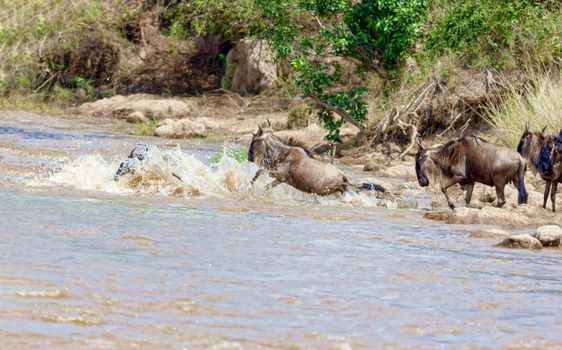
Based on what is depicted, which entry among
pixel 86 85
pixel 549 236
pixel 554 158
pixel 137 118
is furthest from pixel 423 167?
pixel 86 85

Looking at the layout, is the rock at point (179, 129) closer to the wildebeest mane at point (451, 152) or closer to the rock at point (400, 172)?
the rock at point (400, 172)

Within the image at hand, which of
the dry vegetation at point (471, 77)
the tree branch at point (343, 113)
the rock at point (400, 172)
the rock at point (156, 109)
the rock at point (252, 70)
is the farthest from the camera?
the rock at point (252, 70)

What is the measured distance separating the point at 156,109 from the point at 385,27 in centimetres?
912

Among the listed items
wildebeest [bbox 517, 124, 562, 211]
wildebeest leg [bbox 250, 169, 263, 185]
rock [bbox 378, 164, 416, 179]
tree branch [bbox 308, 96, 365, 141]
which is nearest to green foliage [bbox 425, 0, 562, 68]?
tree branch [bbox 308, 96, 365, 141]

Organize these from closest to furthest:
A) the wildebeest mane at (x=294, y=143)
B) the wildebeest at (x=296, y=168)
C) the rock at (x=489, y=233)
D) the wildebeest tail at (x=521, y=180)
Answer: the rock at (x=489, y=233)
the wildebeest tail at (x=521, y=180)
the wildebeest at (x=296, y=168)
the wildebeest mane at (x=294, y=143)

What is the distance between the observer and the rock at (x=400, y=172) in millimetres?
17984

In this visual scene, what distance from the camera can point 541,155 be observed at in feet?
43.6

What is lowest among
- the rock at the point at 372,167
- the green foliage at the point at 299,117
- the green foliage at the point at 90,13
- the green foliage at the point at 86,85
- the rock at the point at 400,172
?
the green foliage at the point at 86,85

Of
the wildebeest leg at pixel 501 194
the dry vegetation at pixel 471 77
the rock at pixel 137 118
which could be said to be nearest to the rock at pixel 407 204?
the wildebeest leg at pixel 501 194

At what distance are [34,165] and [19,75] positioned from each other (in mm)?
16325

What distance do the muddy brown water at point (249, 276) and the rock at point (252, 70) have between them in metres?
16.0

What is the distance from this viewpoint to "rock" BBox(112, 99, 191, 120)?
27.9 meters

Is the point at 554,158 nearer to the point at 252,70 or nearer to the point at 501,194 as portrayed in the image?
the point at 501,194

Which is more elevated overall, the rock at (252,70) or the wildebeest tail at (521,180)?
the wildebeest tail at (521,180)
